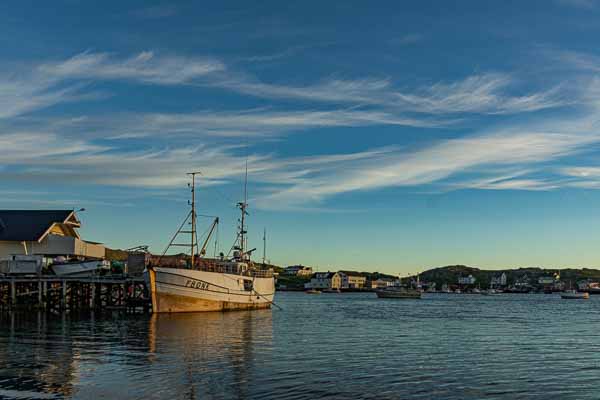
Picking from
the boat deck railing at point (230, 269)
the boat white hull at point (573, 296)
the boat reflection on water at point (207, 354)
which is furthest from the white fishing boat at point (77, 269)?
the boat white hull at point (573, 296)

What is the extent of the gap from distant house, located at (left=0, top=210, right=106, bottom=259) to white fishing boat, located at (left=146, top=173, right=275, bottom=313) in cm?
1633

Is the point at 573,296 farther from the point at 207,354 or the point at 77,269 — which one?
the point at 207,354

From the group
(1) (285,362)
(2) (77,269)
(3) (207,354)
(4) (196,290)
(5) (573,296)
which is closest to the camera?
(1) (285,362)

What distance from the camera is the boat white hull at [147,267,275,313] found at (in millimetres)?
61625

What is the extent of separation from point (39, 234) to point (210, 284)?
2331cm

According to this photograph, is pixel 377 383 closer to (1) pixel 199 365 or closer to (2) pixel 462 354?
(1) pixel 199 365

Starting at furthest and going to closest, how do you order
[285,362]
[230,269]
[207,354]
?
1. [230,269]
2. [207,354]
3. [285,362]

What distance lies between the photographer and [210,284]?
2621 inches

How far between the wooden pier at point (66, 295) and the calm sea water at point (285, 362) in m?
17.0

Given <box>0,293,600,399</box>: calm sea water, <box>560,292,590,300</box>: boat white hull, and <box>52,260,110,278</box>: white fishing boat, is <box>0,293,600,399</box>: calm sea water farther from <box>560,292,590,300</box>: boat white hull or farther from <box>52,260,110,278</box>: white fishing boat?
<box>560,292,590,300</box>: boat white hull

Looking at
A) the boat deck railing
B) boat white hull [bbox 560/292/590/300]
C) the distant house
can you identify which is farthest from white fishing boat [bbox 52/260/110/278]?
boat white hull [bbox 560/292/590/300]

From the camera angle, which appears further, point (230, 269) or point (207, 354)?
point (230, 269)

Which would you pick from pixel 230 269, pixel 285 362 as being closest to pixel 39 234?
pixel 230 269

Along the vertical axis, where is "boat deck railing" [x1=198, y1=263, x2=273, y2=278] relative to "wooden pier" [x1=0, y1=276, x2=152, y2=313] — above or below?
above
